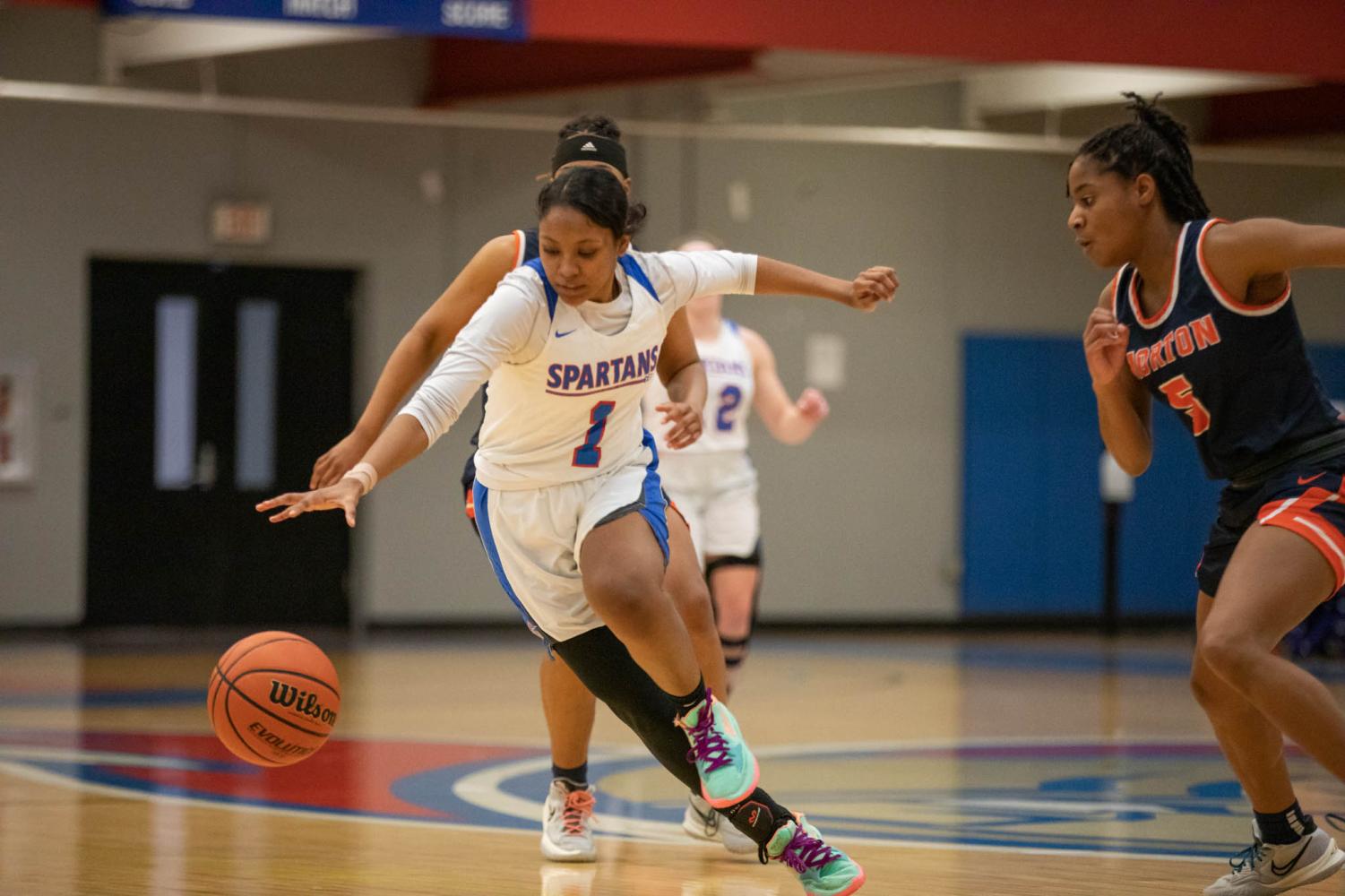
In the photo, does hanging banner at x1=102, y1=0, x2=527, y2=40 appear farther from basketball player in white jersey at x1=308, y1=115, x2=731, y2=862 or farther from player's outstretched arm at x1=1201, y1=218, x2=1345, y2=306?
player's outstretched arm at x1=1201, y1=218, x2=1345, y2=306

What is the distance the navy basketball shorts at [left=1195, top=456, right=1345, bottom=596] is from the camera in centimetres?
359

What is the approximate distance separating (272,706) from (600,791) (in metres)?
1.80

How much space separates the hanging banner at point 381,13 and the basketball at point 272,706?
6211 millimetres

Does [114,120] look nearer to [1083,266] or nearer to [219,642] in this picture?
[219,642]

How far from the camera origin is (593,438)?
3867 mm

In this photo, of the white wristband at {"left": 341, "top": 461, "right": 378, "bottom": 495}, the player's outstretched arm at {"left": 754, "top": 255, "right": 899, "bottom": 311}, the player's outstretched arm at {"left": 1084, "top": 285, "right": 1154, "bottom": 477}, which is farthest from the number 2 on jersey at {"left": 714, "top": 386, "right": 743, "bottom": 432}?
the white wristband at {"left": 341, "top": 461, "right": 378, "bottom": 495}

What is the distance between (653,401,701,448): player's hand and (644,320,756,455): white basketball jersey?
2.33 metres

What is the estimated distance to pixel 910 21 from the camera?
10.5 m

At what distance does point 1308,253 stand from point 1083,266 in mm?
11469

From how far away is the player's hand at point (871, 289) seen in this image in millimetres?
4078

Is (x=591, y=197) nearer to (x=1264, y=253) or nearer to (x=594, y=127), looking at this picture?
(x=594, y=127)

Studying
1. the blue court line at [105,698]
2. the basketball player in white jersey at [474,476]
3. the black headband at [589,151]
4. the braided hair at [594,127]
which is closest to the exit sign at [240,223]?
the blue court line at [105,698]

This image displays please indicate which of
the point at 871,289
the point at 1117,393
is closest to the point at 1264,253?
the point at 1117,393

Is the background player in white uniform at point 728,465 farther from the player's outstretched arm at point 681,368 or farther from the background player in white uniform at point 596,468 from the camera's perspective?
the background player in white uniform at point 596,468
